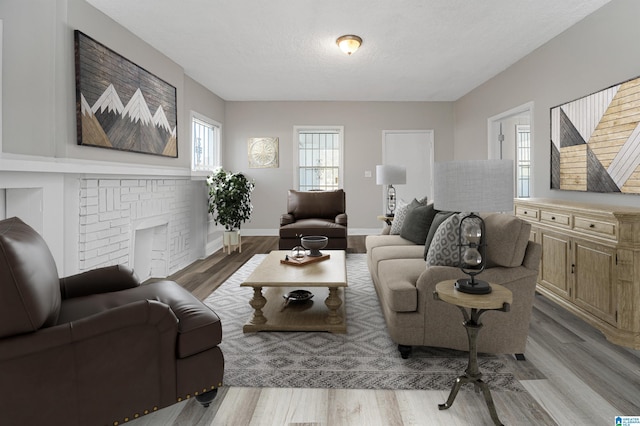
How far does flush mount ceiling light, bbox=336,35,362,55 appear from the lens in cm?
385

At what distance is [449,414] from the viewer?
5.65 ft

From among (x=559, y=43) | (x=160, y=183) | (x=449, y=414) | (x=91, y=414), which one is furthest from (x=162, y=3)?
(x=559, y=43)

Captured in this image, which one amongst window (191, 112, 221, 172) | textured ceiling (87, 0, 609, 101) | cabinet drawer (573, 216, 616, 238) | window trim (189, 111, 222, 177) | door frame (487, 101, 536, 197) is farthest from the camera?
window (191, 112, 221, 172)

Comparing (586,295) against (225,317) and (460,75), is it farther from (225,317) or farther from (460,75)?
(460,75)

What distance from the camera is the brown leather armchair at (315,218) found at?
5.02 meters

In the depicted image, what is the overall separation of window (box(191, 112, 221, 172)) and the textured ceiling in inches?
27.7

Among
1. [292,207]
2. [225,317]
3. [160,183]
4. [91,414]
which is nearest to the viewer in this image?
[91,414]

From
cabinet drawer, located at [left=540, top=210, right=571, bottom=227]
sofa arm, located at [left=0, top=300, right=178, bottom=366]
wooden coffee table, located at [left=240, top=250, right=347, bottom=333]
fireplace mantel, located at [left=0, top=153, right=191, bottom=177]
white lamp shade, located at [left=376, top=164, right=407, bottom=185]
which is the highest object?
white lamp shade, located at [left=376, top=164, right=407, bottom=185]

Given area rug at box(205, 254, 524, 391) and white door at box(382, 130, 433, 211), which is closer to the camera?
area rug at box(205, 254, 524, 391)

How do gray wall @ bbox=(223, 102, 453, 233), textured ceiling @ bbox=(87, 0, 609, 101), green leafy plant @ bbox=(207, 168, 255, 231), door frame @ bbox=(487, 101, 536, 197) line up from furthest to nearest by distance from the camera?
gray wall @ bbox=(223, 102, 453, 233) → green leafy plant @ bbox=(207, 168, 255, 231) → door frame @ bbox=(487, 101, 536, 197) → textured ceiling @ bbox=(87, 0, 609, 101)

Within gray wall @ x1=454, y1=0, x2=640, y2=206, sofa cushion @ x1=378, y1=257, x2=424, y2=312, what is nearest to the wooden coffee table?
sofa cushion @ x1=378, y1=257, x2=424, y2=312

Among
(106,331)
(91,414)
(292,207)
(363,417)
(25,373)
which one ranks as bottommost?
(363,417)

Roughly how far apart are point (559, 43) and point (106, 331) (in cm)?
467

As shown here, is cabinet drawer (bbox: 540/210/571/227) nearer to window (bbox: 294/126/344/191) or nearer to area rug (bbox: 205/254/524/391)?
area rug (bbox: 205/254/524/391)
